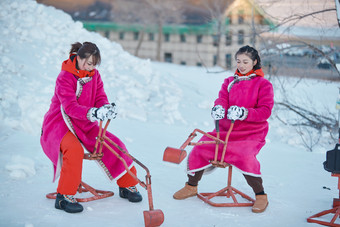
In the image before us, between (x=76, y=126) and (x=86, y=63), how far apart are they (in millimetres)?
488

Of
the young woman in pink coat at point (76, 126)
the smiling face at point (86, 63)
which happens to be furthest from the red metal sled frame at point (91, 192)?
the smiling face at point (86, 63)

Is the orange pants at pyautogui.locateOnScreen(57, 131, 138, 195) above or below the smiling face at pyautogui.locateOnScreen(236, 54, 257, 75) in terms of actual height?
below

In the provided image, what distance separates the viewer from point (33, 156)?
404 centimetres

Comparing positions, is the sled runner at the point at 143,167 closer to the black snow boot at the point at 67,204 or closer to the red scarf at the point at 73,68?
the black snow boot at the point at 67,204

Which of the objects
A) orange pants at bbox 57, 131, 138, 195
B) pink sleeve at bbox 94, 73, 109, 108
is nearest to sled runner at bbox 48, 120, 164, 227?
orange pants at bbox 57, 131, 138, 195

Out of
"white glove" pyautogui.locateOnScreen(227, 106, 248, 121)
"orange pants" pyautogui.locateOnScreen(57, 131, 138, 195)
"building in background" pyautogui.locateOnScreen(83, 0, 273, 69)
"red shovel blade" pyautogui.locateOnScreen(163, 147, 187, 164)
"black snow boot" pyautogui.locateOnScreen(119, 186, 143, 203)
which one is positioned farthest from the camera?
"building in background" pyautogui.locateOnScreen(83, 0, 273, 69)

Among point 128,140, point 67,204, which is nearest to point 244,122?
point 67,204

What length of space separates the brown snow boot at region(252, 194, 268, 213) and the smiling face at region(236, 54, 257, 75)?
101 centimetres

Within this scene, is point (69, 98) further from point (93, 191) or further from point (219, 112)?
point (219, 112)

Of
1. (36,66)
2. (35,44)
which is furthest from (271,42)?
(35,44)

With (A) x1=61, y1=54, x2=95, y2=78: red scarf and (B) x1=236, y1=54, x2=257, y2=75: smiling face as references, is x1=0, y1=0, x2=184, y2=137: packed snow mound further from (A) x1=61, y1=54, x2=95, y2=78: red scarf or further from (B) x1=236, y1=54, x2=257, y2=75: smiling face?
A: (B) x1=236, y1=54, x2=257, y2=75: smiling face

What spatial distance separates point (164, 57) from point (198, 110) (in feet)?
39.6

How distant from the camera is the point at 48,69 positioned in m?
7.50

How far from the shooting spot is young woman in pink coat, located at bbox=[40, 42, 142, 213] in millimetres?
2889
